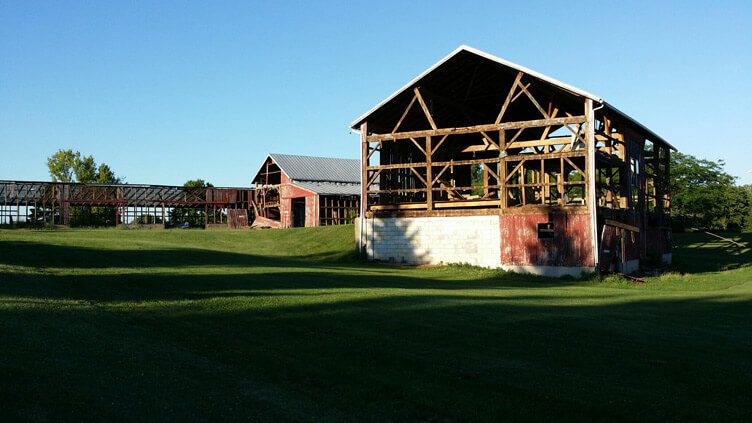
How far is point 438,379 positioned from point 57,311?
720 cm

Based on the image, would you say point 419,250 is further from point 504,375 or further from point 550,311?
point 504,375

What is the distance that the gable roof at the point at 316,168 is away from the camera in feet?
202

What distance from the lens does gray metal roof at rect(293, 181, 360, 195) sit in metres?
58.7

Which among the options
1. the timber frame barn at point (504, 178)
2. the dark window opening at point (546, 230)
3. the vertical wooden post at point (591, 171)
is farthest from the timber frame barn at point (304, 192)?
the vertical wooden post at point (591, 171)

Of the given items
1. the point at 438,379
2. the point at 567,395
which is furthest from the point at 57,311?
the point at 567,395

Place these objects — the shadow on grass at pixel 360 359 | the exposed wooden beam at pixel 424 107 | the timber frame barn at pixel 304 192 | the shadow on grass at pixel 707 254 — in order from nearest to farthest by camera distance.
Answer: the shadow on grass at pixel 360 359, the exposed wooden beam at pixel 424 107, the shadow on grass at pixel 707 254, the timber frame barn at pixel 304 192

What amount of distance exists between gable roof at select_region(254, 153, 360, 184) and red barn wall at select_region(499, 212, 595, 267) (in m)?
36.0

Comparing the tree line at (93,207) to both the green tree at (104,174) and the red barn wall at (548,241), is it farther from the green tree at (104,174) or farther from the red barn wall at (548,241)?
the red barn wall at (548,241)

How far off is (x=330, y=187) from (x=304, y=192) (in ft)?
11.2

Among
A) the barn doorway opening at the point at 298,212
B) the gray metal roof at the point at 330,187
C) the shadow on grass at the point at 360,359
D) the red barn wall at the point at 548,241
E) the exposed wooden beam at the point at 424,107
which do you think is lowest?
the shadow on grass at the point at 360,359

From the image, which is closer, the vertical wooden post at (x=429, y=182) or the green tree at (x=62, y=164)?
the vertical wooden post at (x=429, y=182)

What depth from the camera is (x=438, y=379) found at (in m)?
7.73

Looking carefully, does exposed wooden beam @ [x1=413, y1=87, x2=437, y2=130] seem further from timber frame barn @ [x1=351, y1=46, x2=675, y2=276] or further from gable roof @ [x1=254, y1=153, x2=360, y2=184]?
gable roof @ [x1=254, y1=153, x2=360, y2=184]

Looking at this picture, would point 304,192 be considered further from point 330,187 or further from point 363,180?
point 363,180
